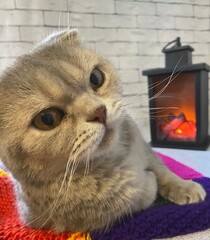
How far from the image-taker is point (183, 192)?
70 cm

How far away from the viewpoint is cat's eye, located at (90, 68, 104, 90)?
0.65m

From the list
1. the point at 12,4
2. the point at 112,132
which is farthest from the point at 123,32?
the point at 112,132

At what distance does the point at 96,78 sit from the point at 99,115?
0.43 feet

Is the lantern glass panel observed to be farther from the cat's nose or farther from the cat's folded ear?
the cat's nose

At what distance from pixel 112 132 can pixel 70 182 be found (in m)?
0.13

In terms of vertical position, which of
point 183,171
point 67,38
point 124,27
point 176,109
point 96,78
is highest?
point 124,27

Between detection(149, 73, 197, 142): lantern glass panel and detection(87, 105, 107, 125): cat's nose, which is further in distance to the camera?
detection(149, 73, 197, 142): lantern glass panel

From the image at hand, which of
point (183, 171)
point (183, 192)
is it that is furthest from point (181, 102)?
point (183, 192)

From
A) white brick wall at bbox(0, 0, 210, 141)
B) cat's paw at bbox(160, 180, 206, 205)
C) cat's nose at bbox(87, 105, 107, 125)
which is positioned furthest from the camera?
white brick wall at bbox(0, 0, 210, 141)

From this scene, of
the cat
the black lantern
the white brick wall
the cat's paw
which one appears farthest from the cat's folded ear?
the white brick wall

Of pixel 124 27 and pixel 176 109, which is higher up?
pixel 124 27

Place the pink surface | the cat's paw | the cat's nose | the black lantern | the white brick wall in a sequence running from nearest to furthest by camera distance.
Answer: the cat's nose
the cat's paw
the pink surface
the black lantern
the white brick wall

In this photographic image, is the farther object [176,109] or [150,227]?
[176,109]

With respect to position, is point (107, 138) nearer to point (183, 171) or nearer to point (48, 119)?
point (48, 119)
